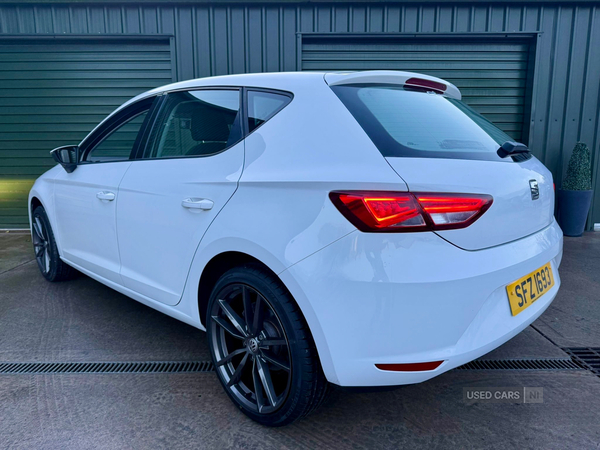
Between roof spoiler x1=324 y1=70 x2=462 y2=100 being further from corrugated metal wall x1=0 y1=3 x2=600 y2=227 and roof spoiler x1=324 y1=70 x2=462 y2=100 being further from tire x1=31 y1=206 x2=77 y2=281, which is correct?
corrugated metal wall x1=0 y1=3 x2=600 y2=227

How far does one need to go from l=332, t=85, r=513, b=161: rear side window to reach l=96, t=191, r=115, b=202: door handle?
1566 mm

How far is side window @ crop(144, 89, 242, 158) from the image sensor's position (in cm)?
220

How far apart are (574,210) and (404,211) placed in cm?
577

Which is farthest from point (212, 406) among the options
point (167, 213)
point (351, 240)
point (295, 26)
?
point (295, 26)

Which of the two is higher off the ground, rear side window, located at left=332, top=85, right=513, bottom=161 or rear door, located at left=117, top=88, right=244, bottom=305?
rear side window, located at left=332, top=85, right=513, bottom=161

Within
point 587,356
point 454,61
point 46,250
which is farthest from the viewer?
point 454,61

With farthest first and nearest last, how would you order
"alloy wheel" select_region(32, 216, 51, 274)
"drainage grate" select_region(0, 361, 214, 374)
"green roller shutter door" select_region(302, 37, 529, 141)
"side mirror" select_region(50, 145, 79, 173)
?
"green roller shutter door" select_region(302, 37, 529, 141) → "alloy wheel" select_region(32, 216, 51, 274) → "side mirror" select_region(50, 145, 79, 173) → "drainage grate" select_region(0, 361, 214, 374)

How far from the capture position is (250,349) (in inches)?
79.5

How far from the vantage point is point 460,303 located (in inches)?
61.6

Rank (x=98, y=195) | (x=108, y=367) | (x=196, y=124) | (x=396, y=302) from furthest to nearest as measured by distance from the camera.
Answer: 1. (x=98, y=195)
2. (x=108, y=367)
3. (x=196, y=124)
4. (x=396, y=302)

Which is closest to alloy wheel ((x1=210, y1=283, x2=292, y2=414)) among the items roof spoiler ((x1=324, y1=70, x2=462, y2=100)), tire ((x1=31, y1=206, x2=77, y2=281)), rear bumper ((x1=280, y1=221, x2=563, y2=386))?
rear bumper ((x1=280, y1=221, x2=563, y2=386))

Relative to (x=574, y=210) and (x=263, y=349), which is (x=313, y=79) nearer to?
(x=263, y=349)

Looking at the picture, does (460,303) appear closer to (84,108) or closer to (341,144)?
(341,144)

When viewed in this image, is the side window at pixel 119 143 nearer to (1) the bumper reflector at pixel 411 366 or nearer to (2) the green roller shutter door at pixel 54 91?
(1) the bumper reflector at pixel 411 366
